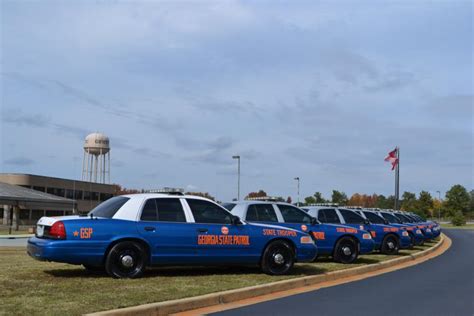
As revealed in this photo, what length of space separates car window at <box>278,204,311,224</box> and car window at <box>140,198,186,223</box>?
3.91 m

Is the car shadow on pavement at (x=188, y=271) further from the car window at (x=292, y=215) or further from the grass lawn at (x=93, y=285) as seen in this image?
the car window at (x=292, y=215)

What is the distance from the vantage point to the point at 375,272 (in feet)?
46.5

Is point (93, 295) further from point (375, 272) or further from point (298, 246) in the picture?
point (375, 272)

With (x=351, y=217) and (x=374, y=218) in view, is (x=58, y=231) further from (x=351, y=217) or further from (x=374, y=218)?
(x=374, y=218)

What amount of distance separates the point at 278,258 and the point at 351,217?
6.40 m

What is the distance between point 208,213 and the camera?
11.0 m

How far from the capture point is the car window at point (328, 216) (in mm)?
16703

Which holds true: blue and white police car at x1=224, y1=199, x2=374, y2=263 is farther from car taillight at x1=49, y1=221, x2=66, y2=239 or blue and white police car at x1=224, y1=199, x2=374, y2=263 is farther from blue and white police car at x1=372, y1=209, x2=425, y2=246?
blue and white police car at x1=372, y1=209, x2=425, y2=246

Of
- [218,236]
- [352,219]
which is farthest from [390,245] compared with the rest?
[218,236]

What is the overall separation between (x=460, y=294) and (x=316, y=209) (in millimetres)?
6435

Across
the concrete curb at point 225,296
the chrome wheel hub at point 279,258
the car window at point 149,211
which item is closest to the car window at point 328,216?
the concrete curb at point 225,296

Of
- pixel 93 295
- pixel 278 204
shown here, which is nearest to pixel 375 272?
pixel 278 204

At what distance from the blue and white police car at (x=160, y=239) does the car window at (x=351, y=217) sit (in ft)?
18.2

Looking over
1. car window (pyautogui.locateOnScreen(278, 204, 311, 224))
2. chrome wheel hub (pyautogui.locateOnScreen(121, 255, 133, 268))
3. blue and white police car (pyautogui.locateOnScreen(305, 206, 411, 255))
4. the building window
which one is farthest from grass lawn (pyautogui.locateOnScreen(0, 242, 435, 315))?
the building window
